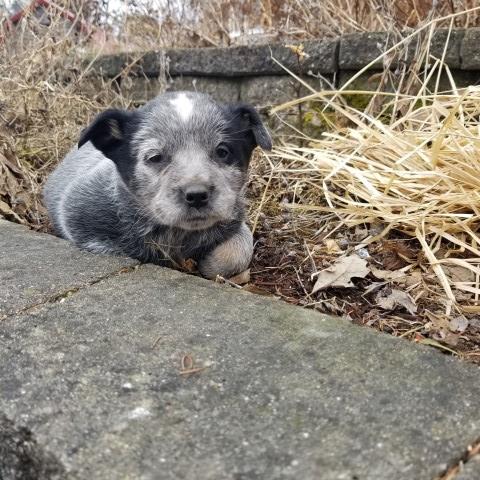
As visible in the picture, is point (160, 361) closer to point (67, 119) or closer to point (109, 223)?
point (109, 223)

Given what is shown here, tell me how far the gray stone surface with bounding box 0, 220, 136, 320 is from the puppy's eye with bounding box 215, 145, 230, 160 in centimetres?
64

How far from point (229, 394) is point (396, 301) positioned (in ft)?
3.68

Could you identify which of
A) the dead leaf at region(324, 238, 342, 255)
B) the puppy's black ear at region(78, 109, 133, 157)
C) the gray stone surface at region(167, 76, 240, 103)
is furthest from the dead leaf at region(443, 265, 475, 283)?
the gray stone surface at region(167, 76, 240, 103)

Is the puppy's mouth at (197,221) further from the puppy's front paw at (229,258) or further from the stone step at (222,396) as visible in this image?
the stone step at (222,396)

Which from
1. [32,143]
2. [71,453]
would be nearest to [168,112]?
[71,453]

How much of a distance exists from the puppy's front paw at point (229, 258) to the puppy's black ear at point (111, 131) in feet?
2.27

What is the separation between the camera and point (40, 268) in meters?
2.54

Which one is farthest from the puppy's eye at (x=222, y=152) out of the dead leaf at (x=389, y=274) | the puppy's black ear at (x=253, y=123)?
the dead leaf at (x=389, y=274)

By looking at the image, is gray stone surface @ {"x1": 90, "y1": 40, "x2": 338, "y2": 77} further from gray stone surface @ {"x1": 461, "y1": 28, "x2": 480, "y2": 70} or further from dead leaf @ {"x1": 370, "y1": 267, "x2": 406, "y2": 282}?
dead leaf @ {"x1": 370, "y1": 267, "x2": 406, "y2": 282}

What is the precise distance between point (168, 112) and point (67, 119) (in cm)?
241

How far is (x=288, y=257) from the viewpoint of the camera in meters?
3.01

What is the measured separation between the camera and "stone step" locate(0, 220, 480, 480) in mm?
1393

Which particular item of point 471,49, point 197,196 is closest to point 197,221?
point 197,196

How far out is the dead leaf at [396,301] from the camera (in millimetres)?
2475
